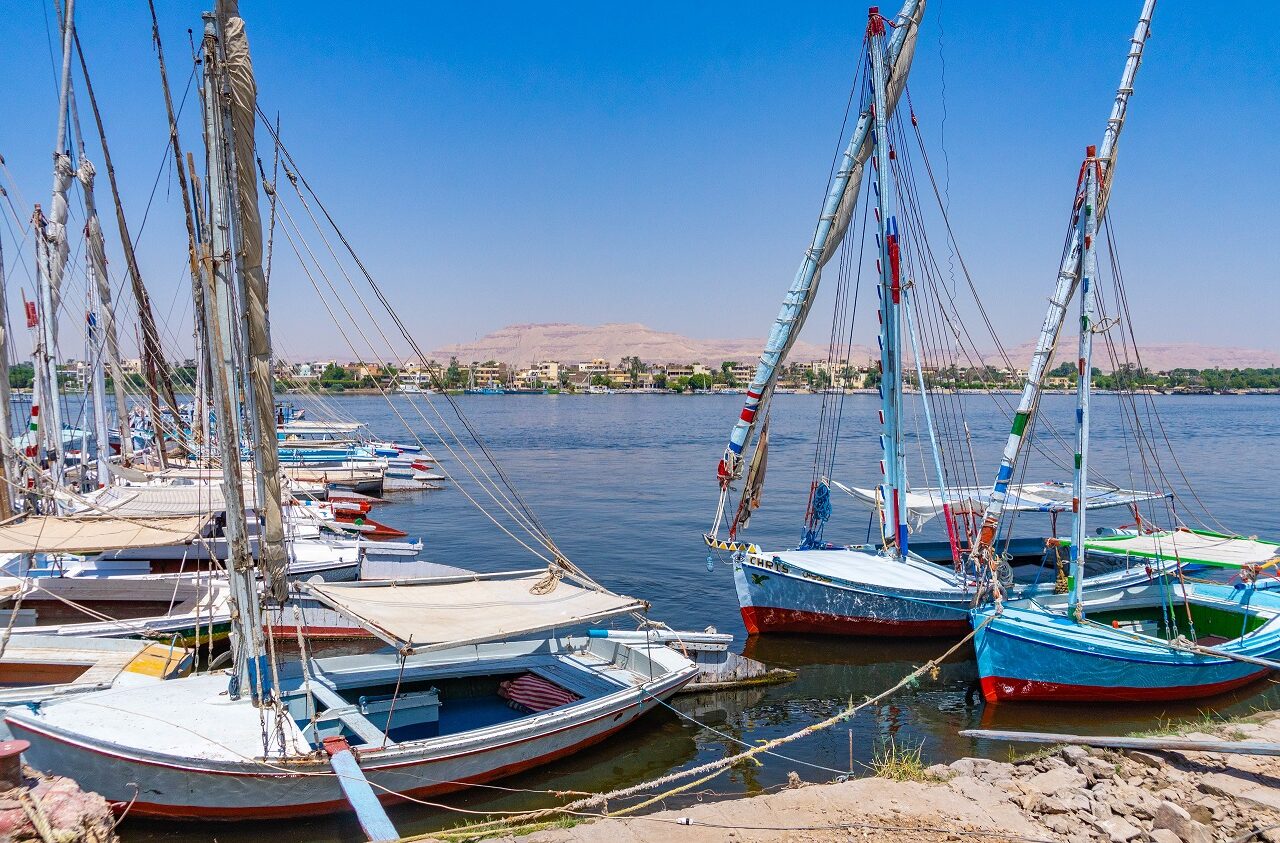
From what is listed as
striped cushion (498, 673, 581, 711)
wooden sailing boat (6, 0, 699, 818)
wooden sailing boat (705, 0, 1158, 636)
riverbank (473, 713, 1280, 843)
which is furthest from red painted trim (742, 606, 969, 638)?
riverbank (473, 713, 1280, 843)

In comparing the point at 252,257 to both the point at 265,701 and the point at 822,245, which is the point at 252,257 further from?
the point at 822,245

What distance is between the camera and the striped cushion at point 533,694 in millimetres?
13820

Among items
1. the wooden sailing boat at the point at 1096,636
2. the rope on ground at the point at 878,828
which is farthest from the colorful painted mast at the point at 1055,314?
the rope on ground at the point at 878,828

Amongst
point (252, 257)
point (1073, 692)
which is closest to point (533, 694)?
point (252, 257)

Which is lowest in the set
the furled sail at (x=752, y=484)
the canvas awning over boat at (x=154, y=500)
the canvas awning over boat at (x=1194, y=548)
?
the canvas awning over boat at (x=1194, y=548)

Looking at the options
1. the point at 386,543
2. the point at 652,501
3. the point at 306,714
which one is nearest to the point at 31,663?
the point at 306,714

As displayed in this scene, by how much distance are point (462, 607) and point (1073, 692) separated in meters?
11.5

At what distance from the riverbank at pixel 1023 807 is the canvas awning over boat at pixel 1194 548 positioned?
7877mm

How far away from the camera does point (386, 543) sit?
86.4ft

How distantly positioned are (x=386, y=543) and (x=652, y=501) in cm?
1959

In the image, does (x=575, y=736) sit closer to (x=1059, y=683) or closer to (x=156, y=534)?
(x=1059, y=683)

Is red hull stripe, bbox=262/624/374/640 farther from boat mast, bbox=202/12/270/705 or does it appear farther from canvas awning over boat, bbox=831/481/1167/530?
canvas awning over boat, bbox=831/481/1167/530

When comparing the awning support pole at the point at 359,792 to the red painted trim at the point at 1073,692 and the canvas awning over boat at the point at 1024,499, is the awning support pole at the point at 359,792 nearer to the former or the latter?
the red painted trim at the point at 1073,692

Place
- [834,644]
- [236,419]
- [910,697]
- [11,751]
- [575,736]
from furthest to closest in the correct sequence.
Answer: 1. [834,644]
2. [910,697]
3. [575,736]
4. [236,419]
5. [11,751]
